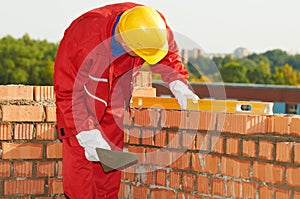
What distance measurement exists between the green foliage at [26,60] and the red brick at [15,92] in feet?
64.8

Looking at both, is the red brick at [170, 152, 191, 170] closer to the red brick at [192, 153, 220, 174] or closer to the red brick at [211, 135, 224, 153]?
the red brick at [192, 153, 220, 174]

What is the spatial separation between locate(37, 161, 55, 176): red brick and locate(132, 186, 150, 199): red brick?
0.57m

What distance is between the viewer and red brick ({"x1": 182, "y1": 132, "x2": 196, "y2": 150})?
10.9 feet

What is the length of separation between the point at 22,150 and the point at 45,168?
0.66ft

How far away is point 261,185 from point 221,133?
1.24ft

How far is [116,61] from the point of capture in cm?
316

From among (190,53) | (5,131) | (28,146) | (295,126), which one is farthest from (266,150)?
(5,131)

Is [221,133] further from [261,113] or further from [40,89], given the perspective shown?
[40,89]

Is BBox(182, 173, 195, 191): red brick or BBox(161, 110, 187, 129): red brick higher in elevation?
BBox(161, 110, 187, 129): red brick

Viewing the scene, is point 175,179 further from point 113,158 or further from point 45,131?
point 45,131

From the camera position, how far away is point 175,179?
344cm

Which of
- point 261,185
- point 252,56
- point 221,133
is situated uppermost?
point 252,56

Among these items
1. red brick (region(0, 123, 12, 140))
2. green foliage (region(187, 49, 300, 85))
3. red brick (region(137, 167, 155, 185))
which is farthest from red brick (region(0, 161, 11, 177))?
green foliage (region(187, 49, 300, 85))

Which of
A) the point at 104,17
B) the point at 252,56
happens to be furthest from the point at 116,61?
the point at 252,56
